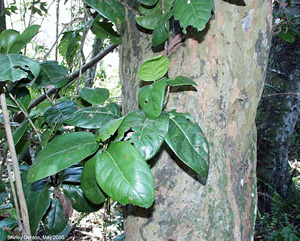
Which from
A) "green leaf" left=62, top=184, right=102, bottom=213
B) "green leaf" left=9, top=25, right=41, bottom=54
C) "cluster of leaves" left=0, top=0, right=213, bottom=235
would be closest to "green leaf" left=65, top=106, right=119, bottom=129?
"cluster of leaves" left=0, top=0, right=213, bottom=235

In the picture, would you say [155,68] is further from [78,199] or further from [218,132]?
[78,199]

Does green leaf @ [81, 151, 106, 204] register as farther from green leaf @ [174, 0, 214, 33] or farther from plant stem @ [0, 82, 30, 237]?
green leaf @ [174, 0, 214, 33]

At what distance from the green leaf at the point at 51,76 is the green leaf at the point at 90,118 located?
0.18 metres

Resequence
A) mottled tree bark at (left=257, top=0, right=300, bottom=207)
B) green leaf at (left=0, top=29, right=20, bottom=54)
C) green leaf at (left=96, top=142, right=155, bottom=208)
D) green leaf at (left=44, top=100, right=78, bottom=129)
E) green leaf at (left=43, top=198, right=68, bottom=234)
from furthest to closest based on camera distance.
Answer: mottled tree bark at (left=257, top=0, right=300, bottom=207)
green leaf at (left=43, top=198, right=68, bottom=234)
green leaf at (left=44, top=100, right=78, bottom=129)
green leaf at (left=0, top=29, right=20, bottom=54)
green leaf at (left=96, top=142, right=155, bottom=208)

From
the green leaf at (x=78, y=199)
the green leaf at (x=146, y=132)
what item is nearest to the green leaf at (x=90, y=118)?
the green leaf at (x=146, y=132)

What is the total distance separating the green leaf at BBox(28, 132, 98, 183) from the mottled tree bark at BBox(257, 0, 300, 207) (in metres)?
2.22

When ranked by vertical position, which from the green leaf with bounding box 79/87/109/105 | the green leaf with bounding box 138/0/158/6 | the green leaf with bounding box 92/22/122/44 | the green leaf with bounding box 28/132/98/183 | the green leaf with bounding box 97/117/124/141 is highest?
the green leaf with bounding box 138/0/158/6

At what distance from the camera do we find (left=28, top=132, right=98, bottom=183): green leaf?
59 cm

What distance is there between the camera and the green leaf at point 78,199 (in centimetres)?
94

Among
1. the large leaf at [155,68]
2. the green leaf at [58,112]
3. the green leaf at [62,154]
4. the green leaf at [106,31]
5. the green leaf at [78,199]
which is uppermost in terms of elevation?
the green leaf at [106,31]

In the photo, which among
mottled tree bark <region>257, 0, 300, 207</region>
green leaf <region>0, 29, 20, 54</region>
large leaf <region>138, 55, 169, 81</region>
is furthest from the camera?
mottled tree bark <region>257, 0, 300, 207</region>

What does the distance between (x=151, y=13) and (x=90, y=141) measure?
1.22 ft

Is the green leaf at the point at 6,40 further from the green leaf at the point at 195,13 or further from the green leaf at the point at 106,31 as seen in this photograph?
the green leaf at the point at 195,13

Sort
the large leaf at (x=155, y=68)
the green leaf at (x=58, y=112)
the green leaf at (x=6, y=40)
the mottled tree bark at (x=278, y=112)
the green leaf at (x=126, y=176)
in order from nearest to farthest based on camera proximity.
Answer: the green leaf at (x=126, y=176), the large leaf at (x=155, y=68), the green leaf at (x=6, y=40), the green leaf at (x=58, y=112), the mottled tree bark at (x=278, y=112)
